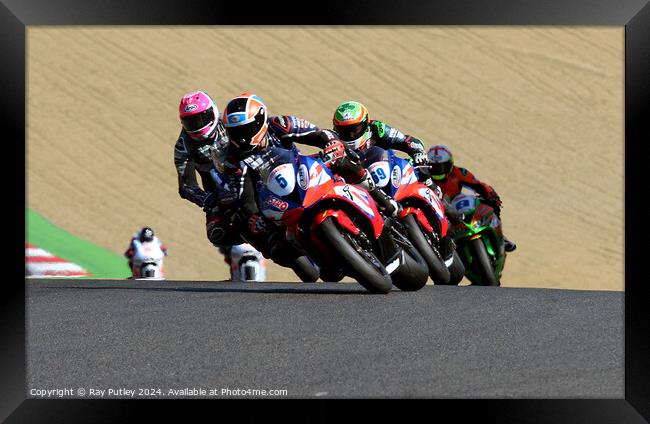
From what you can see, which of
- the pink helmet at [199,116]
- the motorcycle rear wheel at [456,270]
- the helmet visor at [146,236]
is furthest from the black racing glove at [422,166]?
the helmet visor at [146,236]

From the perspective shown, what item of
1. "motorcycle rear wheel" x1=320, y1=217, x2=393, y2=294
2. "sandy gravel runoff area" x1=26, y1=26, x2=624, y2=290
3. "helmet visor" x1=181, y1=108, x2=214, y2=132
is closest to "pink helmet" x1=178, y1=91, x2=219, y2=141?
"helmet visor" x1=181, y1=108, x2=214, y2=132

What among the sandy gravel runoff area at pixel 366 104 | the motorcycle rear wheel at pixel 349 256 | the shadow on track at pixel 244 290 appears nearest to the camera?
the motorcycle rear wheel at pixel 349 256

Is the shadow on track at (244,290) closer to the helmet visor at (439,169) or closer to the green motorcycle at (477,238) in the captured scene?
the green motorcycle at (477,238)

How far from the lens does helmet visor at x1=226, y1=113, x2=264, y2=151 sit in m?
9.99

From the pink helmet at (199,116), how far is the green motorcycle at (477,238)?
281 cm

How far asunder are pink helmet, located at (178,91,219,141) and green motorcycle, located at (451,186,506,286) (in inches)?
111

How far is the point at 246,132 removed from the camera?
32.8 ft

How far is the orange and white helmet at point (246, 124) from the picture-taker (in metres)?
10.0

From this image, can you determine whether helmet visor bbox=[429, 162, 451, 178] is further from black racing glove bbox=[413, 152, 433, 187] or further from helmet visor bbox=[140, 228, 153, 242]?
helmet visor bbox=[140, 228, 153, 242]

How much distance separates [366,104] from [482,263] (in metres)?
35.7

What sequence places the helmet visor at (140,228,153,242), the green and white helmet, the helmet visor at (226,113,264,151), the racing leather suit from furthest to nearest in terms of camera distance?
the helmet visor at (140,228,153,242) → the racing leather suit → the green and white helmet → the helmet visor at (226,113,264,151)

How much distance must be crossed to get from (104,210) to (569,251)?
12757mm
